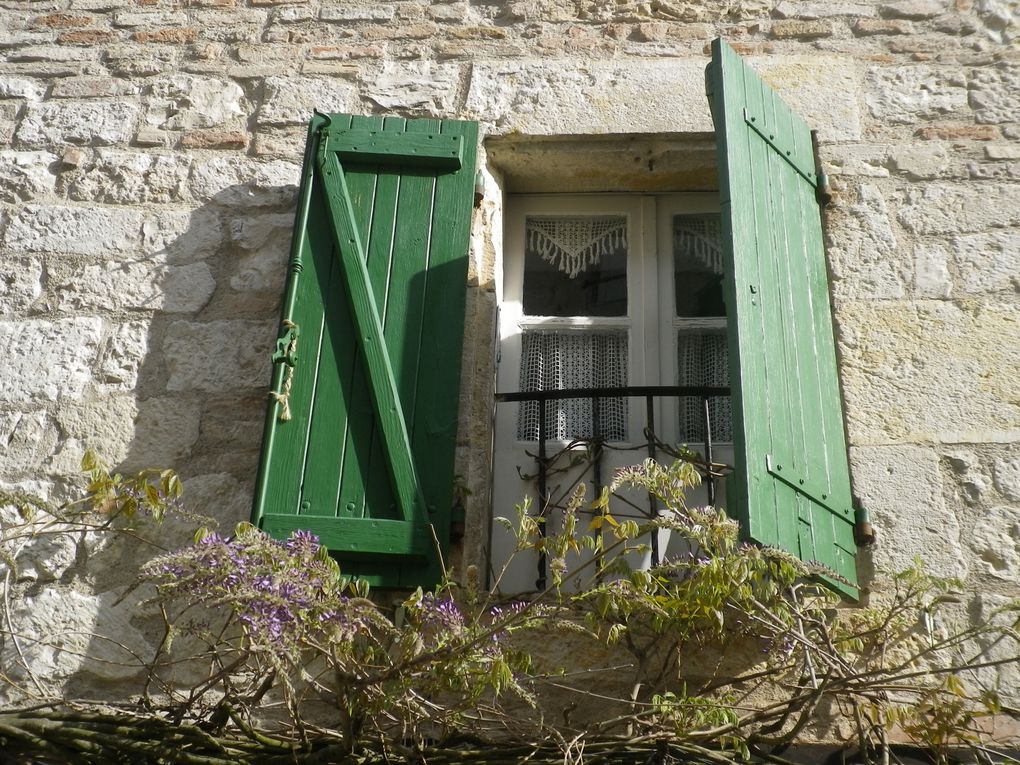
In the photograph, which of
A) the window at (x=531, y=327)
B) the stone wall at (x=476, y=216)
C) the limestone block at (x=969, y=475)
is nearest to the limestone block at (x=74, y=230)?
the stone wall at (x=476, y=216)

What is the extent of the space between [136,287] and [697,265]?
1.70 m

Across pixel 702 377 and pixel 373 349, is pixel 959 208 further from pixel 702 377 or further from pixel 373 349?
pixel 373 349

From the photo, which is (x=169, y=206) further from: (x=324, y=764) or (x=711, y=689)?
(x=711, y=689)

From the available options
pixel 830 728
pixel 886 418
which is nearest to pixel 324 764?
pixel 830 728

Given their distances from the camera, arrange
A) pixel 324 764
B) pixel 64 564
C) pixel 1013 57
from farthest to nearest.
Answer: pixel 1013 57
pixel 64 564
pixel 324 764

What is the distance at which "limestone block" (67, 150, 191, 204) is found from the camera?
3842mm

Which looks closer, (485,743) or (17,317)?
(485,743)

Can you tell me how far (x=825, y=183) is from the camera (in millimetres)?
3695

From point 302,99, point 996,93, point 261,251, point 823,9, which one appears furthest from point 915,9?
point 261,251

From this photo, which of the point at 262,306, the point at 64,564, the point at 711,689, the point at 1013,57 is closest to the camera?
the point at 711,689

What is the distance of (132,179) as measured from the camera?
388cm

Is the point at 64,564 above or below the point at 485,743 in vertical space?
above

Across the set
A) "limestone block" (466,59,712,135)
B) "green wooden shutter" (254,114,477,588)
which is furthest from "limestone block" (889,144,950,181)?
"green wooden shutter" (254,114,477,588)

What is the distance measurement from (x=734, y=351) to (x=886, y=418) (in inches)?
24.4
